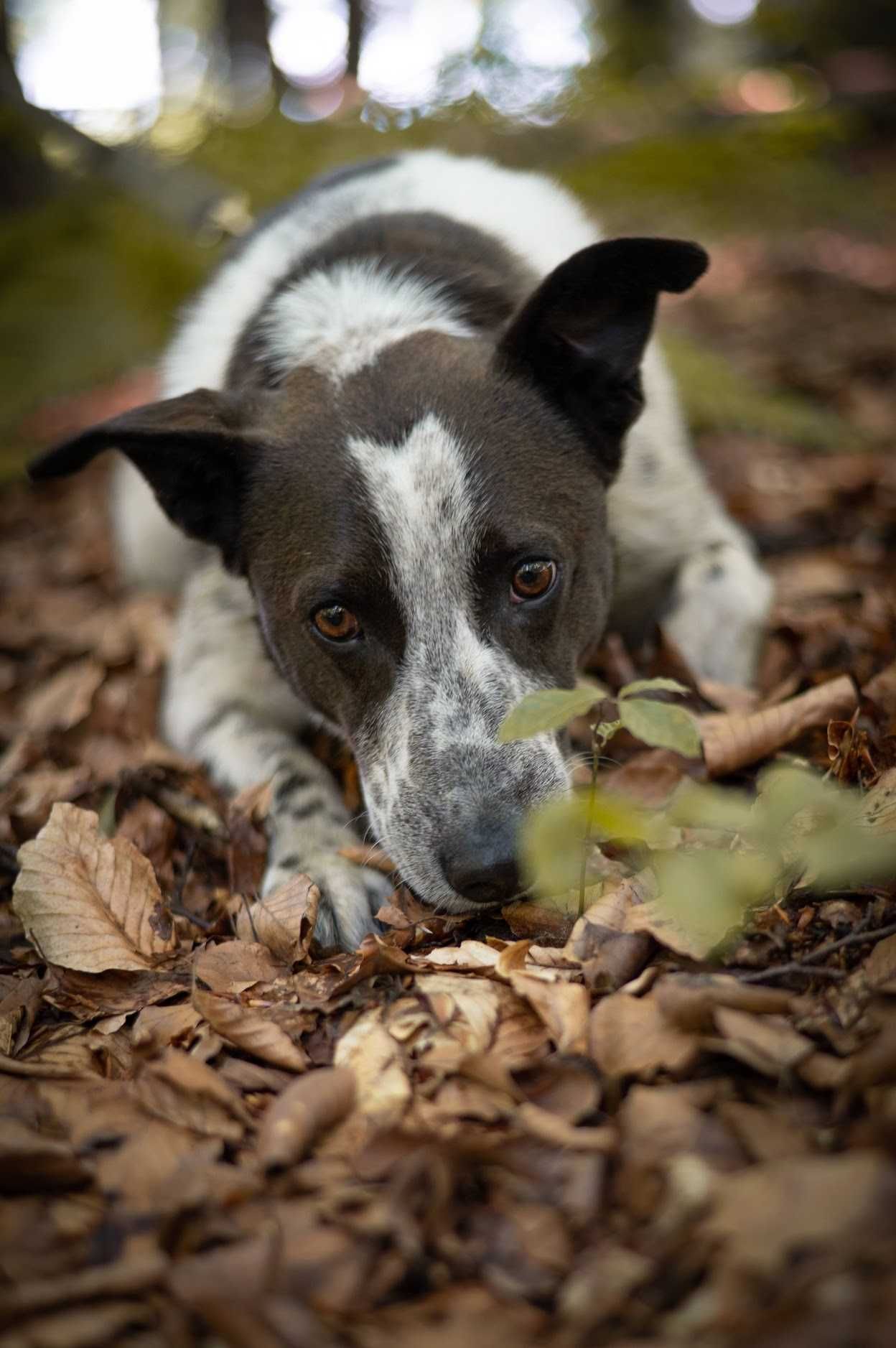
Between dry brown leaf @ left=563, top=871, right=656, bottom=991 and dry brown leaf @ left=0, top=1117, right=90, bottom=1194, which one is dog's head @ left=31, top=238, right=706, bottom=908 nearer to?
dry brown leaf @ left=563, top=871, right=656, bottom=991

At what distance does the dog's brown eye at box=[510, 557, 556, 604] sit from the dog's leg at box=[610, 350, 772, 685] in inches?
28.6

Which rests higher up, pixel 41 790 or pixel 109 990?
pixel 41 790

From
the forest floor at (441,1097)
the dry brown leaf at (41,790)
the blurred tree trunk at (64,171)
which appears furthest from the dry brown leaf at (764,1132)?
the blurred tree trunk at (64,171)

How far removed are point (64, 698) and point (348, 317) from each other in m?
1.74

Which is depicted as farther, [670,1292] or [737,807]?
[737,807]

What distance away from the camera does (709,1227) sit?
142 centimetres

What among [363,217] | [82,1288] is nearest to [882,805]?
[82,1288]

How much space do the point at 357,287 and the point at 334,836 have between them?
5.20 feet

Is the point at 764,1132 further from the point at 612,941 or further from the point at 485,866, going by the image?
the point at 485,866

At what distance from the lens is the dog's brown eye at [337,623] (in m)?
2.74

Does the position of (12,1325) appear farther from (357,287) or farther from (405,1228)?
(357,287)

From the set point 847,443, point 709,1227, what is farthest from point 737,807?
point 847,443

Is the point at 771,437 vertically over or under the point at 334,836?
over

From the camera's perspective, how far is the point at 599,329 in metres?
2.88
